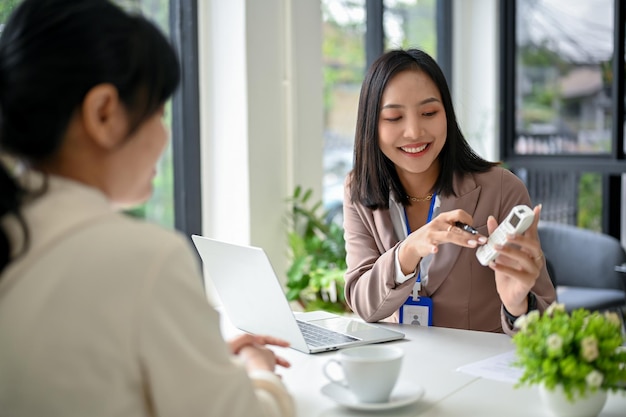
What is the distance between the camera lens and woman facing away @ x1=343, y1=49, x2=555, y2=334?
221 centimetres

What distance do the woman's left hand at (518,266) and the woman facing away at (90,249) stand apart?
910mm

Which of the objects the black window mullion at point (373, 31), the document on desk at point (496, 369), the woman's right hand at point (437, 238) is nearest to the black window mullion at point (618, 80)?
the black window mullion at point (373, 31)

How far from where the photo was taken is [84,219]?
1.01 m

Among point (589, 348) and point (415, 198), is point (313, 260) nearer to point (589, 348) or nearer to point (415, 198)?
point (415, 198)

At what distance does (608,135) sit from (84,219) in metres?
4.64

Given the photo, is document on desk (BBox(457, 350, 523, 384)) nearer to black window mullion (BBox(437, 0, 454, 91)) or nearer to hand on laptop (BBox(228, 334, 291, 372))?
hand on laptop (BBox(228, 334, 291, 372))

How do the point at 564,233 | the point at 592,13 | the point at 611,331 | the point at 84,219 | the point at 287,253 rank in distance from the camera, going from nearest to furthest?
the point at 84,219
the point at 611,331
the point at 287,253
the point at 564,233
the point at 592,13

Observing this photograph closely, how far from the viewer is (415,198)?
2.40m

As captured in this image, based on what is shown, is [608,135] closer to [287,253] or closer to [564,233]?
[564,233]

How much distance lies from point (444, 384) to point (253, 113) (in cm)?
223

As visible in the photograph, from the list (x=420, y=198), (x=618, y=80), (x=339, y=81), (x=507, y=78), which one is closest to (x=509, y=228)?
(x=420, y=198)

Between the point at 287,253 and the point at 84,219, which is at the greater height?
the point at 84,219

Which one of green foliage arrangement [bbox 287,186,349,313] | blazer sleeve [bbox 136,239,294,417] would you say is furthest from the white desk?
green foliage arrangement [bbox 287,186,349,313]

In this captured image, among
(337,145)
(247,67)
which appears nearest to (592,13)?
(337,145)
